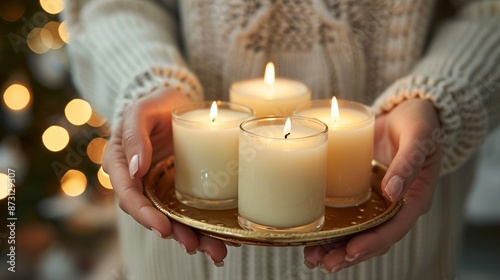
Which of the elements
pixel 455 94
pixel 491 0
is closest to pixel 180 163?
pixel 455 94

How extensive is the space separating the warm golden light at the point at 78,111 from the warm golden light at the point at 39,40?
14 centimetres

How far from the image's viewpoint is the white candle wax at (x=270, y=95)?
0.72 m

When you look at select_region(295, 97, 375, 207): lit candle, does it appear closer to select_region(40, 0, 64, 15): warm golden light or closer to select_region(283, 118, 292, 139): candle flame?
select_region(283, 118, 292, 139): candle flame

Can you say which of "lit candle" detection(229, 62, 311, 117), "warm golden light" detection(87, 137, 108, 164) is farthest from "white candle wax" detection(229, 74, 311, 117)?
"warm golden light" detection(87, 137, 108, 164)

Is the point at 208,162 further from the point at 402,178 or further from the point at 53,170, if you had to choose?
the point at 53,170

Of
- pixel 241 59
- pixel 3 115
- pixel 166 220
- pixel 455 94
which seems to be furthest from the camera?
pixel 3 115

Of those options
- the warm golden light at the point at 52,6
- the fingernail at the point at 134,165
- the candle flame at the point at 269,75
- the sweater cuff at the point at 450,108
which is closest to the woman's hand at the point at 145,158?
the fingernail at the point at 134,165

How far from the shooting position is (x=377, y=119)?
2.47 ft

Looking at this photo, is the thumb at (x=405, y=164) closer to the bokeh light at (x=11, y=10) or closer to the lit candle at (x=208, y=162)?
the lit candle at (x=208, y=162)

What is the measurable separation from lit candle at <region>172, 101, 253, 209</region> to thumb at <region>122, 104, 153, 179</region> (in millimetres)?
39

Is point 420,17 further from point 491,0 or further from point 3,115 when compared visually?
point 3,115

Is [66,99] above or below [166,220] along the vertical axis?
below

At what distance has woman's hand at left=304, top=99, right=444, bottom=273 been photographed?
55cm

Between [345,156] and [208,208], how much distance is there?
150mm
